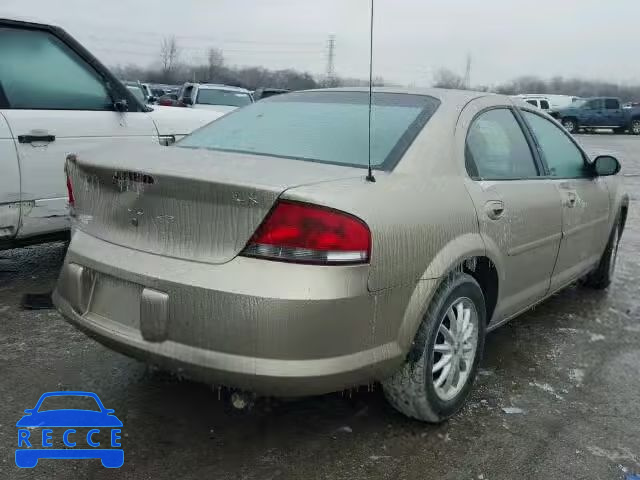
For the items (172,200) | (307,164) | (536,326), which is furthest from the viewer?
(536,326)

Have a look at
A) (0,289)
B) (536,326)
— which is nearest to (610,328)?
(536,326)

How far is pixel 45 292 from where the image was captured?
4422 millimetres

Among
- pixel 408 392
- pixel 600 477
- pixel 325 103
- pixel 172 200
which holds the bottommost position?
pixel 600 477

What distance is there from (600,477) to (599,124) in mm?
31143

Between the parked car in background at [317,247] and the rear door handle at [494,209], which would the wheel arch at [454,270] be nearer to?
the parked car in background at [317,247]

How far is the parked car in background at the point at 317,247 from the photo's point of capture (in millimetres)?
2199

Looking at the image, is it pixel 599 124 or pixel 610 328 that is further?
pixel 599 124

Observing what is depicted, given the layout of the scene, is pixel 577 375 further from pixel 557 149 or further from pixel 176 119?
pixel 176 119

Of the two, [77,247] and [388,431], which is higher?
[77,247]

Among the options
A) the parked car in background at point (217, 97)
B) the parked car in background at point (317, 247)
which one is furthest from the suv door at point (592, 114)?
the parked car in background at point (317, 247)

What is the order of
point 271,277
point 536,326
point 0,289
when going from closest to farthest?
point 271,277
point 536,326
point 0,289

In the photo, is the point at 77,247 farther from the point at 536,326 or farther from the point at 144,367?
the point at 536,326

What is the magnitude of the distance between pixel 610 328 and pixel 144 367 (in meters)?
2.98

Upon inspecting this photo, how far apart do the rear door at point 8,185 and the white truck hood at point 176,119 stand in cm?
119
